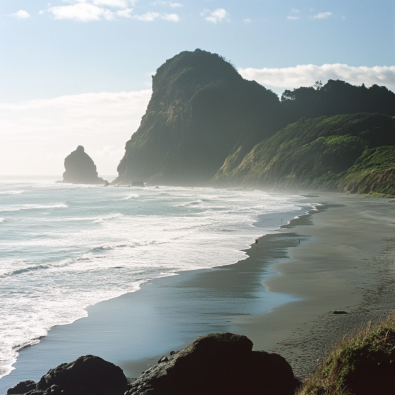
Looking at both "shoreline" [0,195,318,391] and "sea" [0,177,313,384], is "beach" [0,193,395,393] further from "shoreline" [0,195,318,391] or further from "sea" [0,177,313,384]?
"sea" [0,177,313,384]

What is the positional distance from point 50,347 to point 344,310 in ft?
24.1

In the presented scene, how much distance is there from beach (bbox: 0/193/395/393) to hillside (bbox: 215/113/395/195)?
2313 inches

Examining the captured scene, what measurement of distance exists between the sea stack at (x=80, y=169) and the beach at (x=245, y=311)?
174694 millimetres

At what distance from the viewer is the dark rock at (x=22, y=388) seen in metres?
7.39

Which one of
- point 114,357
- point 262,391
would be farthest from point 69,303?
point 262,391

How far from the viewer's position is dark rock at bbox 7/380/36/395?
7.39 meters

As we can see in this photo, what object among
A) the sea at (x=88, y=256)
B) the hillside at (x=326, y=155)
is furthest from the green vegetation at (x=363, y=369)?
the hillside at (x=326, y=155)

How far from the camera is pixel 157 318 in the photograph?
1216cm

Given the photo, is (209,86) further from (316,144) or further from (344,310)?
(344,310)

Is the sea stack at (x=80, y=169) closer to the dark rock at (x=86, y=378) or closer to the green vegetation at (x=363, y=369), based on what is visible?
the dark rock at (x=86, y=378)

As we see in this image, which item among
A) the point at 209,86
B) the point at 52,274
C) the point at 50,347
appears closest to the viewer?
the point at 50,347

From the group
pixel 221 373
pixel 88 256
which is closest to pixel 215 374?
pixel 221 373

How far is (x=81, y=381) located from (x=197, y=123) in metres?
152

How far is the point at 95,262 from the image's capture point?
830 inches
